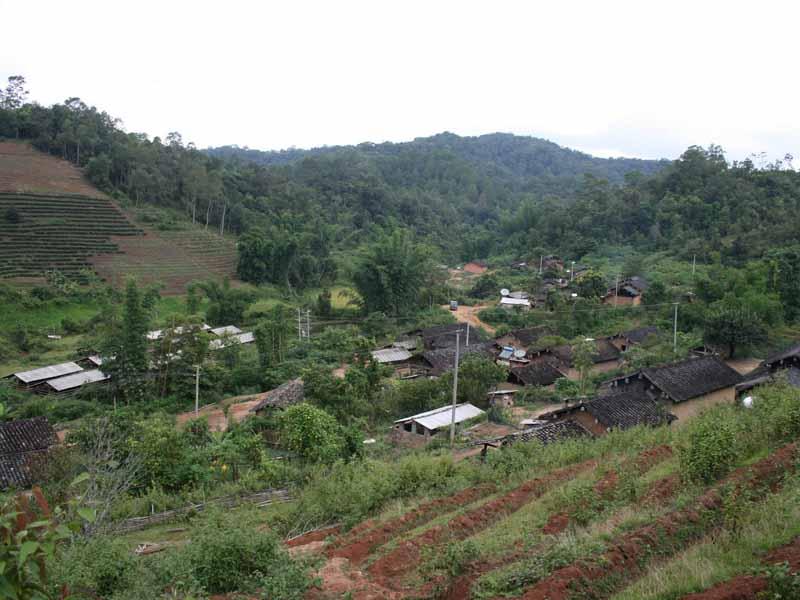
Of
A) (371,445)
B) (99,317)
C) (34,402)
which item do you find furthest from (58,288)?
(371,445)

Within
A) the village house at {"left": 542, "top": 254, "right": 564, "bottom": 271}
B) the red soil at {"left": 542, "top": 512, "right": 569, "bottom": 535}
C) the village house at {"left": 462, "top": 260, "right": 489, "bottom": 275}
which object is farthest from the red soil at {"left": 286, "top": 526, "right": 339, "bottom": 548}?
the village house at {"left": 462, "top": 260, "right": 489, "bottom": 275}

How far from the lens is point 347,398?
19.9 m

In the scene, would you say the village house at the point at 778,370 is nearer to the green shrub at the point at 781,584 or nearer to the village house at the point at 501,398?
the village house at the point at 501,398

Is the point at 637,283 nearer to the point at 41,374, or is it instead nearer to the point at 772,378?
the point at 772,378

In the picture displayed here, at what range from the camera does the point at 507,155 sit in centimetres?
14112

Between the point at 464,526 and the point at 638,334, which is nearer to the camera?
the point at 464,526

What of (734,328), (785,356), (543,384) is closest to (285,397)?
(543,384)

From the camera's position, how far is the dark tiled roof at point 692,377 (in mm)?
19688

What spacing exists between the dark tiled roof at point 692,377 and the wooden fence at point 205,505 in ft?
41.0

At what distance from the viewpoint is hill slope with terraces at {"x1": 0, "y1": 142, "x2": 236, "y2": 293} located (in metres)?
39.8

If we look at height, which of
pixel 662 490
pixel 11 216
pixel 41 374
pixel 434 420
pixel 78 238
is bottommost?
pixel 41 374

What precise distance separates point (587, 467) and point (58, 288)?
34114 millimetres

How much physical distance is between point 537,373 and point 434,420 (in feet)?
26.5

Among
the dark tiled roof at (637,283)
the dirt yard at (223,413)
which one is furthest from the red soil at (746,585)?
the dark tiled roof at (637,283)
